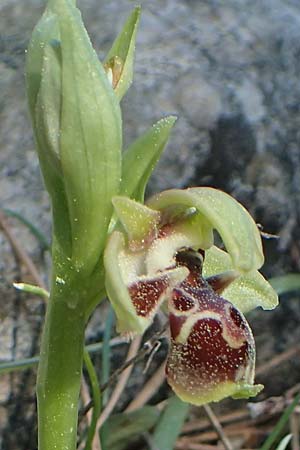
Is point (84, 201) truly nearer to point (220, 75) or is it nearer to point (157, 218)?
point (157, 218)

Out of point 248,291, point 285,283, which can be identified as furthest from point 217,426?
point 248,291

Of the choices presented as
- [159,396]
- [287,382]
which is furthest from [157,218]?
[287,382]

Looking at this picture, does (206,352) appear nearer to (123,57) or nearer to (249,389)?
(249,389)

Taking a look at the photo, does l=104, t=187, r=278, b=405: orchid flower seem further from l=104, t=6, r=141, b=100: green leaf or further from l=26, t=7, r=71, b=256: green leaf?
l=104, t=6, r=141, b=100: green leaf

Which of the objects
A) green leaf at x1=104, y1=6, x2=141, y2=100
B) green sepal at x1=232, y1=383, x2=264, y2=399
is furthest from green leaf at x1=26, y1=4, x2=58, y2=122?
green sepal at x1=232, y1=383, x2=264, y2=399

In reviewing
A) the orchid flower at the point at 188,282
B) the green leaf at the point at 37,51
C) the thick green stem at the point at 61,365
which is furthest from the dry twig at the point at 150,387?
the green leaf at the point at 37,51
